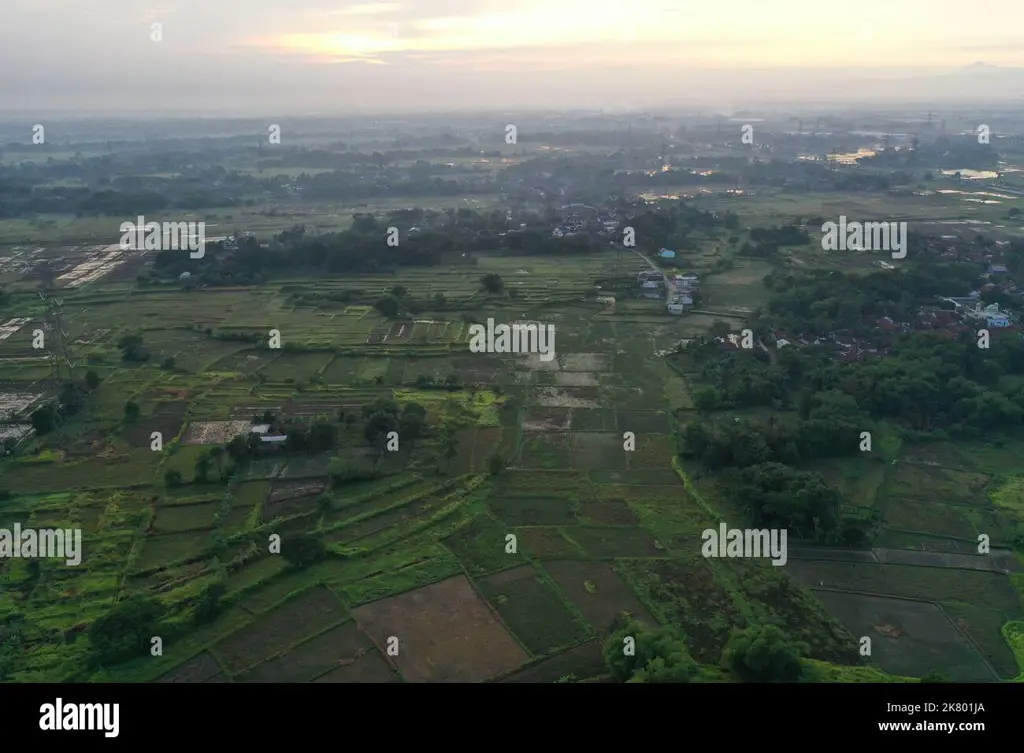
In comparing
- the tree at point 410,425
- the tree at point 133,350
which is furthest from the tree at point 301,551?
the tree at point 133,350

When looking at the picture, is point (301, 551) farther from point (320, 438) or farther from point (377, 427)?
point (377, 427)

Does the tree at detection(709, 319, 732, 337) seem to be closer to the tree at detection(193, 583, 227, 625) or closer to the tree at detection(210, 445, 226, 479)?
the tree at detection(210, 445, 226, 479)

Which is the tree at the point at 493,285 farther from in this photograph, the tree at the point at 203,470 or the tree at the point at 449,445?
the tree at the point at 203,470

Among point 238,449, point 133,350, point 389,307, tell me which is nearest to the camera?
point 238,449

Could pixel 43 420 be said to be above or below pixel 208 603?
above

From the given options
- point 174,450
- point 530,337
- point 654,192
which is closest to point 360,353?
point 530,337

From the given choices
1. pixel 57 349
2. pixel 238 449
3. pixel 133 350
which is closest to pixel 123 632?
pixel 238 449

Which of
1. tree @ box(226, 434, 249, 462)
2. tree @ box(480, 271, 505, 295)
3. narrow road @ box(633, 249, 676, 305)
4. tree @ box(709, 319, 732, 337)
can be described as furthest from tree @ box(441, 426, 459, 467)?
narrow road @ box(633, 249, 676, 305)
